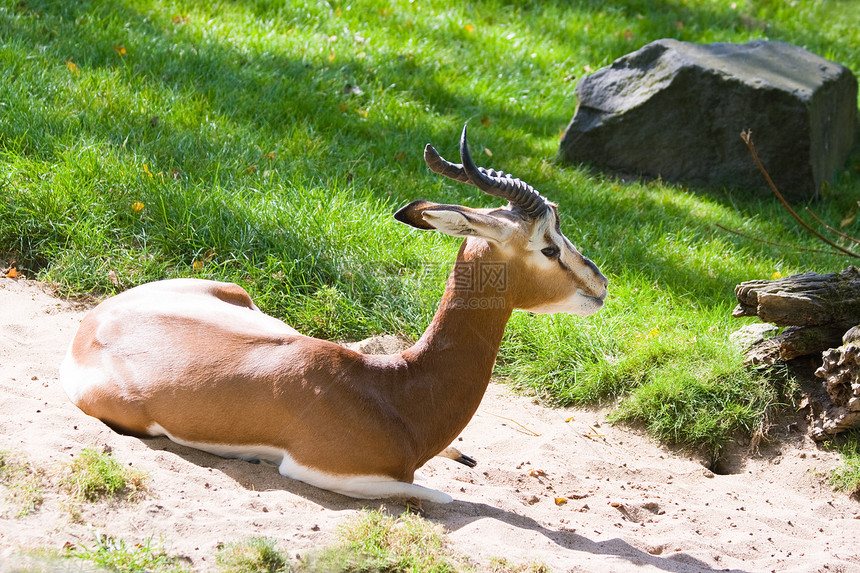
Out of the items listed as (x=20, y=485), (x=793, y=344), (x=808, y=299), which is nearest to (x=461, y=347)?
(x=20, y=485)

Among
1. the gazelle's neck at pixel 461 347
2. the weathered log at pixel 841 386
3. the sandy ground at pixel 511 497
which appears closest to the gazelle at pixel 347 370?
the gazelle's neck at pixel 461 347

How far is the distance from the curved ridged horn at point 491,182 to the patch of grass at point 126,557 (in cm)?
177

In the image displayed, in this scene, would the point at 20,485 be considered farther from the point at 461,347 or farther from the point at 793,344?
the point at 793,344

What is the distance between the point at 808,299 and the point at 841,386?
0.49 meters

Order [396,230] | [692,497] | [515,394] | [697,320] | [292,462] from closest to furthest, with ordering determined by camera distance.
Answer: [292,462] < [692,497] < [515,394] < [697,320] < [396,230]

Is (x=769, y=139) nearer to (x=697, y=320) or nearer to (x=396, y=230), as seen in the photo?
(x=697, y=320)

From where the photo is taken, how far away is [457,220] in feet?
11.4

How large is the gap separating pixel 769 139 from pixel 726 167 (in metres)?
0.45

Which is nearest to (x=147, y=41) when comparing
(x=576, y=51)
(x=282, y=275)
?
(x=282, y=275)

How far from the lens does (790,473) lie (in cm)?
471

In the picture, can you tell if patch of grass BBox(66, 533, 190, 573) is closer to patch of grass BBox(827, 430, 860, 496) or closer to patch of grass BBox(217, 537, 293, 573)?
patch of grass BBox(217, 537, 293, 573)

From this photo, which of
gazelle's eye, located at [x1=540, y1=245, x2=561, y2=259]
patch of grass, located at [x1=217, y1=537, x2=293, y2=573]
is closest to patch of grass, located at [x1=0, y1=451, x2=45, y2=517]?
patch of grass, located at [x1=217, y1=537, x2=293, y2=573]

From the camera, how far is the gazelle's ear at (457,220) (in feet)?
11.3

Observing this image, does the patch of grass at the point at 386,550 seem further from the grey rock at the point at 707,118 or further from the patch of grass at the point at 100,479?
the grey rock at the point at 707,118
